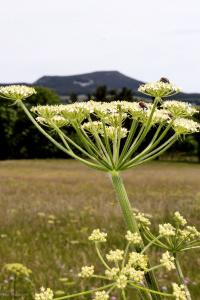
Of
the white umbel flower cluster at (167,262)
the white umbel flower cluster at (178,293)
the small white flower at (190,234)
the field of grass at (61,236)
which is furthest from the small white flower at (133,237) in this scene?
the field of grass at (61,236)

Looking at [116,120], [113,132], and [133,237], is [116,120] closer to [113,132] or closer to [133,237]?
[113,132]

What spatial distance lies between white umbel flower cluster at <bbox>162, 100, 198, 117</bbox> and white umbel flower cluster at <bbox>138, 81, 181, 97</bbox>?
49 mm

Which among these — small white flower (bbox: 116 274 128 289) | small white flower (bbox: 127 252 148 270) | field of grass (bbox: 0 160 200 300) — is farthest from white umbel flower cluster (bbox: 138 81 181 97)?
field of grass (bbox: 0 160 200 300)

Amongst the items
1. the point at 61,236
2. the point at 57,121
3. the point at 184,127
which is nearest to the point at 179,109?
the point at 184,127

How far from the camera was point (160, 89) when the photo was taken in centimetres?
178

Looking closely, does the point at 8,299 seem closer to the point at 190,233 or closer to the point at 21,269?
the point at 21,269

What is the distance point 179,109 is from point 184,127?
62 millimetres

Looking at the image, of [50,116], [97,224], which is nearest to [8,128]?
[97,224]

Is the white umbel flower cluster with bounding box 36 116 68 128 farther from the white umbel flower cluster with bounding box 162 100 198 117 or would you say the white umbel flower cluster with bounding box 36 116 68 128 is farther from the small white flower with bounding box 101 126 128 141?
the white umbel flower cluster with bounding box 162 100 198 117

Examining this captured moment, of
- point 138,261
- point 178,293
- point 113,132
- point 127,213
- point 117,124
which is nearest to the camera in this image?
point 178,293

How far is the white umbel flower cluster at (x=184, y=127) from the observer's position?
1784 millimetres

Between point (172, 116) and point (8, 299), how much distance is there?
4548 millimetres

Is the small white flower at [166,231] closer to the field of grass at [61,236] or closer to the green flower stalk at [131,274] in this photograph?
the green flower stalk at [131,274]

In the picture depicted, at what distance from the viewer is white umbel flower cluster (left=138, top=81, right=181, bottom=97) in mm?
1763
